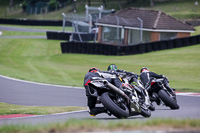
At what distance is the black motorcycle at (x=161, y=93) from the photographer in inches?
410

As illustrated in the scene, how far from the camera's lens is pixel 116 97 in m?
8.35

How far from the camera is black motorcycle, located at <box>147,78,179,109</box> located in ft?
34.2

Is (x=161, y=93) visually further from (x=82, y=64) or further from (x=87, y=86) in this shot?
(x=82, y=64)

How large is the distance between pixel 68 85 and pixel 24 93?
2995 mm

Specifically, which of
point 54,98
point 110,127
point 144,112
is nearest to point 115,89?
point 144,112

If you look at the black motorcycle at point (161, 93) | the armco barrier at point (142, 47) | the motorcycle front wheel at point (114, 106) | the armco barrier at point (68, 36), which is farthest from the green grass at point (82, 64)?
the motorcycle front wheel at point (114, 106)

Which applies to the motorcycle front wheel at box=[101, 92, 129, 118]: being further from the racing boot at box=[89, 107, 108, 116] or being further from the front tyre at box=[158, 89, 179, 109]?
the front tyre at box=[158, 89, 179, 109]

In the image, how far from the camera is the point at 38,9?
284ft

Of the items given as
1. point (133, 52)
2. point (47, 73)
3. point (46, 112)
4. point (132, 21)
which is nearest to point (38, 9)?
point (132, 21)

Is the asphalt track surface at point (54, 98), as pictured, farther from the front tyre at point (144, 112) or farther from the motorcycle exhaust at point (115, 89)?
Answer: the motorcycle exhaust at point (115, 89)

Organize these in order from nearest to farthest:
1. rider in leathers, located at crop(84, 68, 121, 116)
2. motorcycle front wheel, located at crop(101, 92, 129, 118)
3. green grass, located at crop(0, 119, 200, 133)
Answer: green grass, located at crop(0, 119, 200, 133) < motorcycle front wheel, located at crop(101, 92, 129, 118) < rider in leathers, located at crop(84, 68, 121, 116)

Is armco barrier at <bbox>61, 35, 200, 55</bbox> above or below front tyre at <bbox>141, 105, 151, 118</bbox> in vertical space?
below

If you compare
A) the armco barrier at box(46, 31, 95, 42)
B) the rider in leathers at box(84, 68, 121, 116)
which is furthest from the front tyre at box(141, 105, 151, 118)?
the armco barrier at box(46, 31, 95, 42)

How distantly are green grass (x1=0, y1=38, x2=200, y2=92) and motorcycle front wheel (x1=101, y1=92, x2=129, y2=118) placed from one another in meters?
8.48
